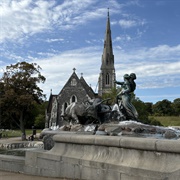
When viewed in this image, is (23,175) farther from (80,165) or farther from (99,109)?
(99,109)

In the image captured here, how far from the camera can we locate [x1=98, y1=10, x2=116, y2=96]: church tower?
9531 centimetres

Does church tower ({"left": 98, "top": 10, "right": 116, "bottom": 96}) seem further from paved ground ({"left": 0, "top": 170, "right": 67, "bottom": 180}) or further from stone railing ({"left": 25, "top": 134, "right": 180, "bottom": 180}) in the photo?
stone railing ({"left": 25, "top": 134, "right": 180, "bottom": 180})

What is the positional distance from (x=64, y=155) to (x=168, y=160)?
2.49 m

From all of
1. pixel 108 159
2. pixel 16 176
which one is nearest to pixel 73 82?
pixel 16 176

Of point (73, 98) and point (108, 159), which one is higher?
point (73, 98)

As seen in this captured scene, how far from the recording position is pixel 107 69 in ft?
321

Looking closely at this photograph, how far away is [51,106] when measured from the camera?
7088cm

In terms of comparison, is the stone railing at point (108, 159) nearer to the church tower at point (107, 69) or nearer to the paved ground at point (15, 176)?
the paved ground at point (15, 176)

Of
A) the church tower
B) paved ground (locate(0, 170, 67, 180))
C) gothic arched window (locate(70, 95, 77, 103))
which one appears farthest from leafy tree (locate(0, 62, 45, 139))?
the church tower

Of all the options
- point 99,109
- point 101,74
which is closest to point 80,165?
point 99,109

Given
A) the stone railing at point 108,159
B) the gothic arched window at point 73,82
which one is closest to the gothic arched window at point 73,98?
the gothic arched window at point 73,82

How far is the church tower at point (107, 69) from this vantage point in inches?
3752

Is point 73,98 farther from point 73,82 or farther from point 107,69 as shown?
point 107,69

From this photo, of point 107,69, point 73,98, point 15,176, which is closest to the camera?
point 15,176
